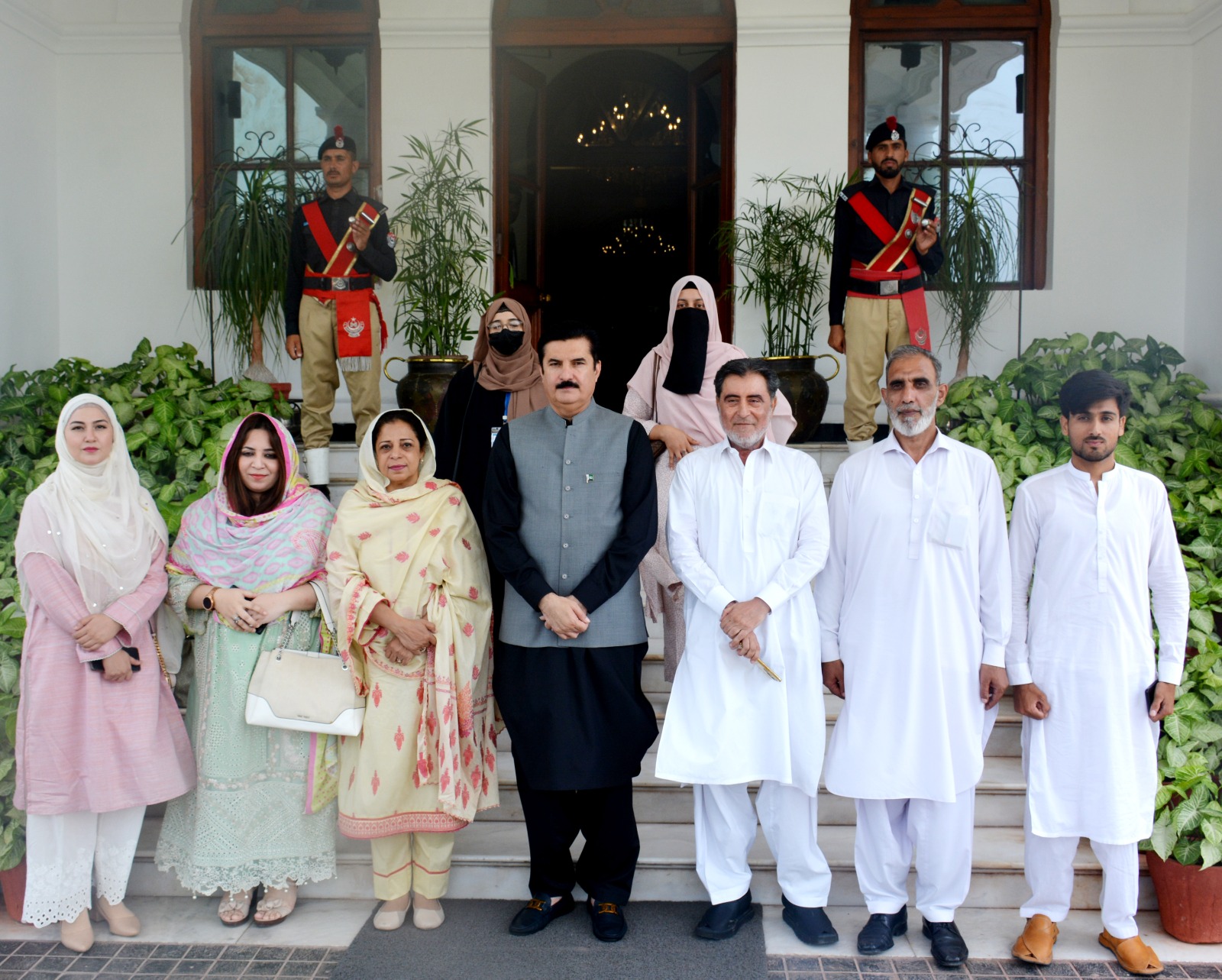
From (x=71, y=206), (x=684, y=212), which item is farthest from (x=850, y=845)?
(x=684, y=212)

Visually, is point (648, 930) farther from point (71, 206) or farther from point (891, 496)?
point (71, 206)

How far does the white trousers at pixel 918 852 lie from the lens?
2.65 m

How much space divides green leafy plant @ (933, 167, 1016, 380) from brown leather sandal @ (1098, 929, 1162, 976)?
3218mm

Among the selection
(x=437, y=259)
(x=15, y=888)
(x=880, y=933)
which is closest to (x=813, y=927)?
(x=880, y=933)

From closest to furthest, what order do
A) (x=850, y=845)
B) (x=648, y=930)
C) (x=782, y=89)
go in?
1. (x=648, y=930)
2. (x=850, y=845)
3. (x=782, y=89)

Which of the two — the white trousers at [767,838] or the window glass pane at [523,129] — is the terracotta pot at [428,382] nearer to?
the window glass pane at [523,129]

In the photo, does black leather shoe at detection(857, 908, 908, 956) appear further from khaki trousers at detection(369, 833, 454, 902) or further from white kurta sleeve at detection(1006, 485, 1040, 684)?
khaki trousers at detection(369, 833, 454, 902)

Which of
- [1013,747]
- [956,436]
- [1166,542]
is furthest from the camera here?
[956,436]

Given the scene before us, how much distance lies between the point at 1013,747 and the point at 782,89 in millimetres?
3699

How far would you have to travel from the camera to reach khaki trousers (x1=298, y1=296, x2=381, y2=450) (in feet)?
15.9

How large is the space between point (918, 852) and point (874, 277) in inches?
117

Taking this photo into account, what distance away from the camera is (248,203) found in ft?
16.9

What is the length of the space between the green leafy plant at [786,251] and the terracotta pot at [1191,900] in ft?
9.92

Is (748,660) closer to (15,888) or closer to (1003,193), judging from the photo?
(15,888)
